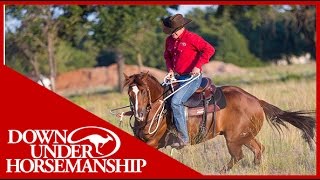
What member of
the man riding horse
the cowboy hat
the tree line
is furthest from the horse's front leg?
the tree line

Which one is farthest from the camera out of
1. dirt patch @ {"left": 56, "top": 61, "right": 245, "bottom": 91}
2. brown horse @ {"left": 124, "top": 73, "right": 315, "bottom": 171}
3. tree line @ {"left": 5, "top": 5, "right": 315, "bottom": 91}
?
dirt patch @ {"left": 56, "top": 61, "right": 245, "bottom": 91}

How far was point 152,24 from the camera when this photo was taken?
99.6 feet

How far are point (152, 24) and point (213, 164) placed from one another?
21.6m

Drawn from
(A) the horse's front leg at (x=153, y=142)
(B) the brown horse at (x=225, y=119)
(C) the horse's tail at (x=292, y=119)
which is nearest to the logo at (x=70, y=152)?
(A) the horse's front leg at (x=153, y=142)

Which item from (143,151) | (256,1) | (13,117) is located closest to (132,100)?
(143,151)

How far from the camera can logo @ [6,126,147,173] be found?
26.6ft

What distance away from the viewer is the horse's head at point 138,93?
313 inches

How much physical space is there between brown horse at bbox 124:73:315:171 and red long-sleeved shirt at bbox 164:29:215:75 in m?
0.38

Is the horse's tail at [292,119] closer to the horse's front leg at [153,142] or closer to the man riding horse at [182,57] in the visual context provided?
the man riding horse at [182,57]

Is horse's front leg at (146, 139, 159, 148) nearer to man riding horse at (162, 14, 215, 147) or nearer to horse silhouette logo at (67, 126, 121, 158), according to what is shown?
man riding horse at (162, 14, 215, 147)

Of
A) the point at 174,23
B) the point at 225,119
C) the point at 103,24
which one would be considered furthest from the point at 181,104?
the point at 103,24

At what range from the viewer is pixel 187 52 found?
8.45 m

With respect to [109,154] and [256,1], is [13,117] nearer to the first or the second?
[109,154]

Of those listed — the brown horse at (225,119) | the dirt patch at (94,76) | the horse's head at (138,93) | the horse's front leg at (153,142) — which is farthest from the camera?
the dirt patch at (94,76)
